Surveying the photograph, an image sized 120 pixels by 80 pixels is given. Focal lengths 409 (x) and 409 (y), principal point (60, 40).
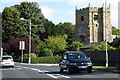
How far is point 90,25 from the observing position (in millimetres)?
132750

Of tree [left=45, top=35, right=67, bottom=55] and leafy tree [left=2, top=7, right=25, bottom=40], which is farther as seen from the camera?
tree [left=45, top=35, right=67, bottom=55]

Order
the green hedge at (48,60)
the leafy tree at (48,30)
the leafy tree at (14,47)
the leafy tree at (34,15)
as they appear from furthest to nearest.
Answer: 1. the leafy tree at (48,30)
2. the leafy tree at (34,15)
3. the leafy tree at (14,47)
4. the green hedge at (48,60)

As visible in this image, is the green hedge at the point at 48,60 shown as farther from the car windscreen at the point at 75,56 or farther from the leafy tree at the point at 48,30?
the leafy tree at the point at 48,30

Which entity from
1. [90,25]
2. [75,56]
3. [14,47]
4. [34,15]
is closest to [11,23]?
[34,15]

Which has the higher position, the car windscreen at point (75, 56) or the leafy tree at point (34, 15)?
the leafy tree at point (34, 15)

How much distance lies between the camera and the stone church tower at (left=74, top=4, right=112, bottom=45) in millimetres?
130875

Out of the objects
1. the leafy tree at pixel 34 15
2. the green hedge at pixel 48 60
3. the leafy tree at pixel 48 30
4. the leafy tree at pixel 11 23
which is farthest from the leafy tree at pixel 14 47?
the leafy tree at pixel 48 30

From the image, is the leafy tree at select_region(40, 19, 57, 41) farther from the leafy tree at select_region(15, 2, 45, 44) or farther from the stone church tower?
the stone church tower

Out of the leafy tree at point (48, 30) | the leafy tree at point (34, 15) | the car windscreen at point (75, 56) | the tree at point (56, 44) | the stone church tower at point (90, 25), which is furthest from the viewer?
the stone church tower at point (90, 25)

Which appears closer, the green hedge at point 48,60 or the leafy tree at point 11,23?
the green hedge at point 48,60

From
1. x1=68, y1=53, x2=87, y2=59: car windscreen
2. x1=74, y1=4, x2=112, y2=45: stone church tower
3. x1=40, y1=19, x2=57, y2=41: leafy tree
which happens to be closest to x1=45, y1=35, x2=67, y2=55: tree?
x1=40, y1=19, x2=57, y2=41: leafy tree

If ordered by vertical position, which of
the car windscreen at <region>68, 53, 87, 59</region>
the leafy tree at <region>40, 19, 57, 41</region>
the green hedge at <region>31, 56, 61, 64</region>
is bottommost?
the green hedge at <region>31, 56, 61, 64</region>

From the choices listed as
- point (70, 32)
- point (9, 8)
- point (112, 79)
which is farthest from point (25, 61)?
point (70, 32)

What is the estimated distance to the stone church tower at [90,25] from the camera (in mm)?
130875
